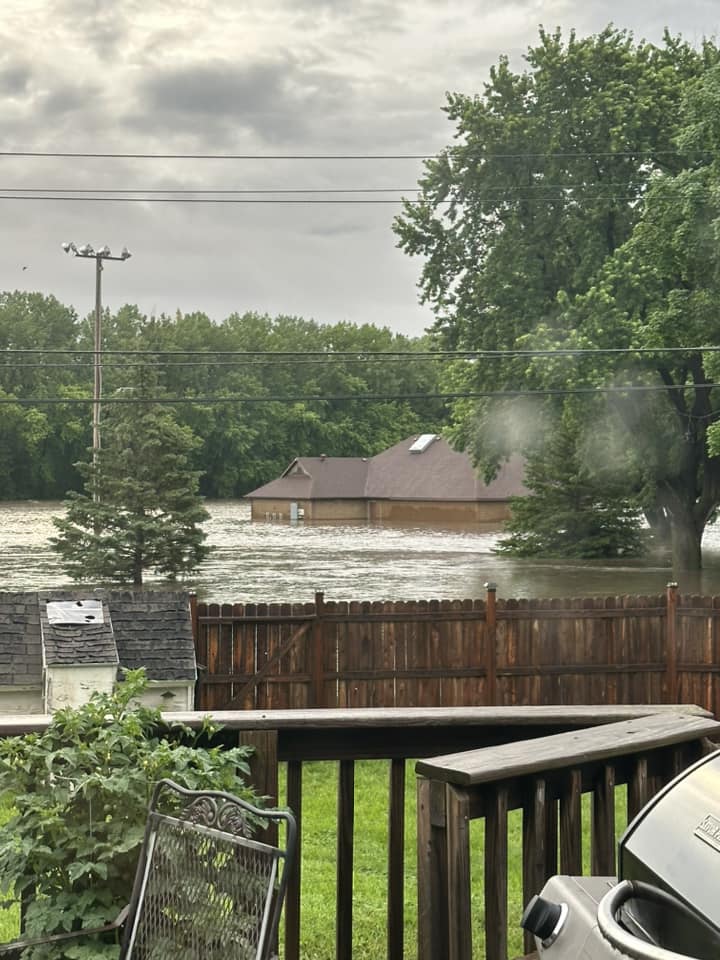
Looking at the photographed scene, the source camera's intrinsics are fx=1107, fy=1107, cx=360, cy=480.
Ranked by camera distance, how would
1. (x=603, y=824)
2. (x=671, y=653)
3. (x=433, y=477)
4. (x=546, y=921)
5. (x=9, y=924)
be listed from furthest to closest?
1. (x=433, y=477)
2. (x=671, y=653)
3. (x=9, y=924)
4. (x=603, y=824)
5. (x=546, y=921)

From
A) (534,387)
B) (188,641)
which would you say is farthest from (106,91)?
(188,641)

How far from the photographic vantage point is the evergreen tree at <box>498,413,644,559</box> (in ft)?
108

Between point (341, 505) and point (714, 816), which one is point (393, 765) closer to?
point (714, 816)

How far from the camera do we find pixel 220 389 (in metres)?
41.6

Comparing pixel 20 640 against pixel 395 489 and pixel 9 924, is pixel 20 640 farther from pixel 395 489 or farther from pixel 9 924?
pixel 395 489

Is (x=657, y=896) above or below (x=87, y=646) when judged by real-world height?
above

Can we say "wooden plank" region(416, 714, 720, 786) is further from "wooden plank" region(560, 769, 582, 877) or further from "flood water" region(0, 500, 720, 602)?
"flood water" region(0, 500, 720, 602)

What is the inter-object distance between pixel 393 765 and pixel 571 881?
1018 mm

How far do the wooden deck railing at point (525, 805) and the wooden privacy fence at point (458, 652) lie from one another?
31.0 ft

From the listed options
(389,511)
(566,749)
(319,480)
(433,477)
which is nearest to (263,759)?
(566,749)

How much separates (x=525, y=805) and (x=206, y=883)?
67cm

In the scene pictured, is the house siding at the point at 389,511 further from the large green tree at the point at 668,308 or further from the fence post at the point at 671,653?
the fence post at the point at 671,653

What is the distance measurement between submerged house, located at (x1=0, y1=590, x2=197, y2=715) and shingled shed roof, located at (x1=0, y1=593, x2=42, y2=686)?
0.01 meters

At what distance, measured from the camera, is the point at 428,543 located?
45.1 metres
